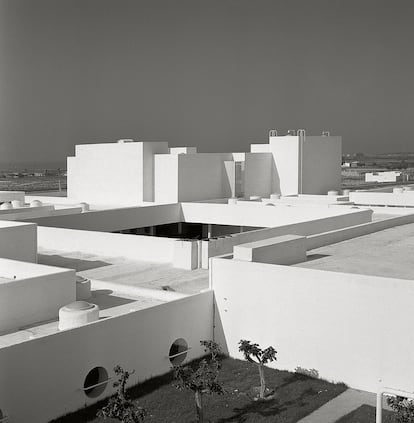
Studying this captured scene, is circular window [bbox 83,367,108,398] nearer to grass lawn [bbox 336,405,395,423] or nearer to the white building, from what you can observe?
grass lawn [bbox 336,405,395,423]

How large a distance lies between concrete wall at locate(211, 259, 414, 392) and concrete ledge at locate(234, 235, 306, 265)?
834mm

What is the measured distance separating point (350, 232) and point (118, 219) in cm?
1132

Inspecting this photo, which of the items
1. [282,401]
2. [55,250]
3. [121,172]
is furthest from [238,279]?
[121,172]

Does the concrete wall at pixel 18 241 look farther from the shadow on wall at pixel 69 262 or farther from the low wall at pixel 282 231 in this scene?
the low wall at pixel 282 231

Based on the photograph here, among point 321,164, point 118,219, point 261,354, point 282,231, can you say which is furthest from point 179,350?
point 321,164

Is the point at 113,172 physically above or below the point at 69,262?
above

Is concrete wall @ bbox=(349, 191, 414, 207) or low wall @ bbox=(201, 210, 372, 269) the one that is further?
concrete wall @ bbox=(349, 191, 414, 207)

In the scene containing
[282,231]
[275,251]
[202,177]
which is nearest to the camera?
[275,251]

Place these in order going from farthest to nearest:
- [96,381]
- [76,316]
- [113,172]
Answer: [113,172] → [96,381] → [76,316]

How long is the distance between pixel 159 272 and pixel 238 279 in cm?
497

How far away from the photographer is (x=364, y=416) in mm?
11828

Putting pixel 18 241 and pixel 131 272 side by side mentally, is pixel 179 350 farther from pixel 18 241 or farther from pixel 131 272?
pixel 18 241

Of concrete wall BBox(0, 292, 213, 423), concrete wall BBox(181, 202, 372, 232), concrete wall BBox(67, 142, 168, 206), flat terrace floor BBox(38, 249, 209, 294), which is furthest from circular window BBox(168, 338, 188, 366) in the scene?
concrete wall BBox(67, 142, 168, 206)

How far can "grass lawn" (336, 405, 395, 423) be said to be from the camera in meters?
11.5
